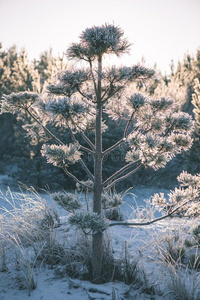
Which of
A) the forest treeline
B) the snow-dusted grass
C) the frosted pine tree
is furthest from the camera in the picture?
the forest treeline

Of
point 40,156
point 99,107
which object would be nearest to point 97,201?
point 99,107

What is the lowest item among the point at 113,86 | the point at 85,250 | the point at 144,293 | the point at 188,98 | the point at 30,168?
the point at 144,293

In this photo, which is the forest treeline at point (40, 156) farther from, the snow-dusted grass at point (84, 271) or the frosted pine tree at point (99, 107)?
the frosted pine tree at point (99, 107)

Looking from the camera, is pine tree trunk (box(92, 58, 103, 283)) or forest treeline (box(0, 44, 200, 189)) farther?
forest treeline (box(0, 44, 200, 189))

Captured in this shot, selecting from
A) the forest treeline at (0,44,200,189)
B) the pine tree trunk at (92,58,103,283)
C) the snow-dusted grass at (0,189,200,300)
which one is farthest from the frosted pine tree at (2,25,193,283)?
the forest treeline at (0,44,200,189)

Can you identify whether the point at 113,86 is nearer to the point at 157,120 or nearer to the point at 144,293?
the point at 157,120

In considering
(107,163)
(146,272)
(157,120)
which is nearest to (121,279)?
(146,272)

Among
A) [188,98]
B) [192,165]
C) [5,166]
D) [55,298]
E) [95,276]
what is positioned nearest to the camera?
[55,298]

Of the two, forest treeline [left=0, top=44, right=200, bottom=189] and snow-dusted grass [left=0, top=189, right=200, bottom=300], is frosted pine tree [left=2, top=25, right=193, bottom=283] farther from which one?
forest treeline [left=0, top=44, right=200, bottom=189]

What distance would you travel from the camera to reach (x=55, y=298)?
2719 millimetres

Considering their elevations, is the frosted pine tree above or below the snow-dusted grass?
above

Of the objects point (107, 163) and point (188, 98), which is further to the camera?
point (188, 98)

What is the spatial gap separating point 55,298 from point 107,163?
5.79 meters

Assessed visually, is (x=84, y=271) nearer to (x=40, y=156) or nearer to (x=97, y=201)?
(x=97, y=201)
